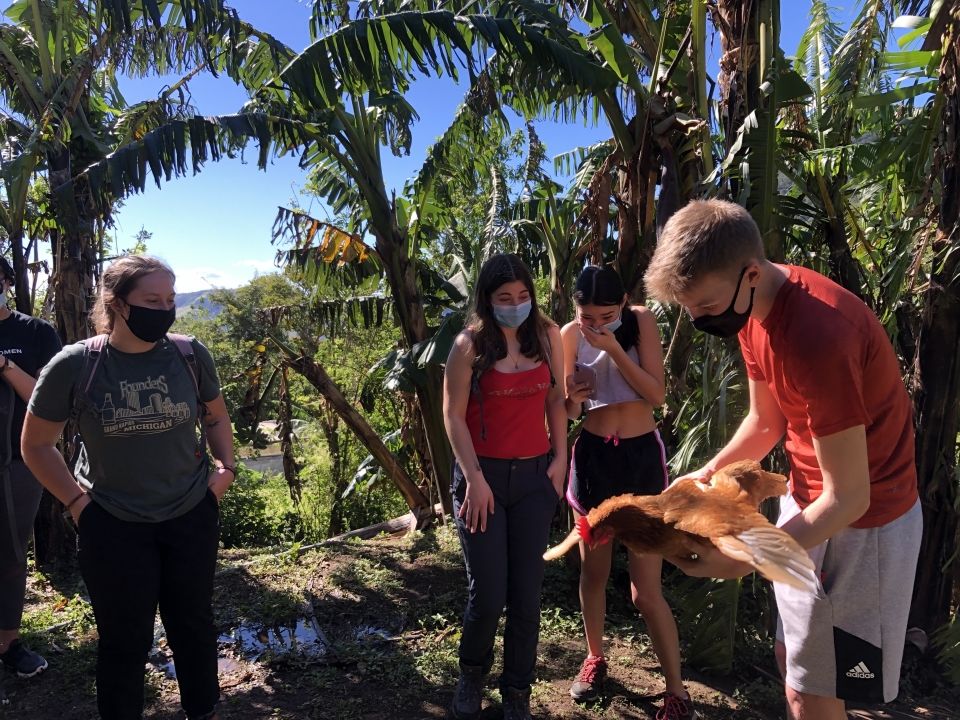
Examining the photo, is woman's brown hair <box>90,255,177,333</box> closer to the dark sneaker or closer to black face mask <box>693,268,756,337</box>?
black face mask <box>693,268,756,337</box>

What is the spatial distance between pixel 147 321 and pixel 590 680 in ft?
8.26

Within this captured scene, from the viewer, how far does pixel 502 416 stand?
2812mm

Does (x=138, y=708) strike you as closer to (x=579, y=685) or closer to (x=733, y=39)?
(x=579, y=685)

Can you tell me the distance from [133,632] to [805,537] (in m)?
2.25

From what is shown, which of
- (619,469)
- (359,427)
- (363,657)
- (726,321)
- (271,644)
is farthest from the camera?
(359,427)

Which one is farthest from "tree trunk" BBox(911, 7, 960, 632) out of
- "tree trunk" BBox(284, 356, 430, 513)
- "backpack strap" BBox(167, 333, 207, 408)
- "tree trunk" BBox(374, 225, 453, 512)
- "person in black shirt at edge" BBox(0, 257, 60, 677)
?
"tree trunk" BBox(284, 356, 430, 513)

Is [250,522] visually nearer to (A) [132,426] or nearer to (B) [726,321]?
(A) [132,426]

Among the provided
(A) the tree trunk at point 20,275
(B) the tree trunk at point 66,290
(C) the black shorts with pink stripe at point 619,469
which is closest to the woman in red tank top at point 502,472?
(C) the black shorts with pink stripe at point 619,469

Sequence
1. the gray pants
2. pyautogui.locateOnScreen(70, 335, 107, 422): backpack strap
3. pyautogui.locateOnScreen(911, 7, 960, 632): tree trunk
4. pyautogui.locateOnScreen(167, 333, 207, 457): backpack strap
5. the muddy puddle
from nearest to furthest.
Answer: pyautogui.locateOnScreen(70, 335, 107, 422): backpack strap < pyautogui.locateOnScreen(167, 333, 207, 457): backpack strap < pyautogui.locateOnScreen(911, 7, 960, 632): tree trunk < the gray pants < the muddy puddle

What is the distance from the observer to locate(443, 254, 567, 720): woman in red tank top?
2.73 metres

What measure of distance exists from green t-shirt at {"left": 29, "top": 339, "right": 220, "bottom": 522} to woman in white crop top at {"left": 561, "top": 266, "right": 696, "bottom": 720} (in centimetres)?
161

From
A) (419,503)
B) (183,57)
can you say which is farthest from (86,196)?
(419,503)

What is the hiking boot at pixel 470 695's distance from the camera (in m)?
2.86

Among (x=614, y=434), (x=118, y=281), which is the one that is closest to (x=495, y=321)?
(x=614, y=434)
